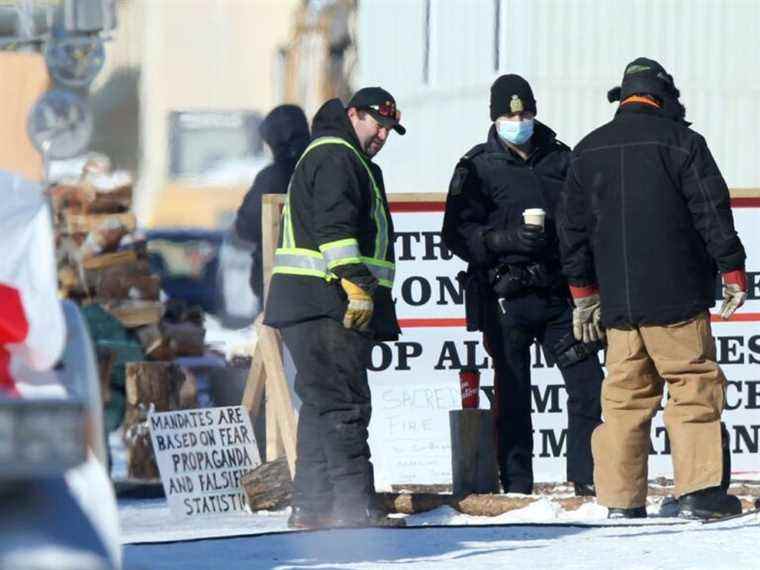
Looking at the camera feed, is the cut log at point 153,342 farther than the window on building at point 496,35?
Yes

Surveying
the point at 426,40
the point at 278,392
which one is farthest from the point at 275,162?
the point at 426,40

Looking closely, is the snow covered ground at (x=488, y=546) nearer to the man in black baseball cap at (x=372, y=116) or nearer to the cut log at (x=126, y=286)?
the man in black baseball cap at (x=372, y=116)

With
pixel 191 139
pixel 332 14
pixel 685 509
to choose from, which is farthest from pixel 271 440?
pixel 191 139

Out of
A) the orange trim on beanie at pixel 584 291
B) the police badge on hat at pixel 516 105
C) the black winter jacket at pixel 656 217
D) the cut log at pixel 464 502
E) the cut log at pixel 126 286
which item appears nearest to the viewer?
the black winter jacket at pixel 656 217

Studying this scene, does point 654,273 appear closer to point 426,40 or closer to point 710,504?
point 710,504

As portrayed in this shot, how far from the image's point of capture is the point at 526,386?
10234 mm

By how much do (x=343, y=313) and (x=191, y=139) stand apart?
170 feet

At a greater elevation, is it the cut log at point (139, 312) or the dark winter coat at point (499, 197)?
the dark winter coat at point (499, 197)

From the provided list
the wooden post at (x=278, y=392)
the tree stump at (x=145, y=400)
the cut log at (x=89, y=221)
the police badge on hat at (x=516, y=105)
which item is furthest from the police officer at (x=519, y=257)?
the cut log at (x=89, y=221)

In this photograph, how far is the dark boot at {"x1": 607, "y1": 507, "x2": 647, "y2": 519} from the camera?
30.3ft

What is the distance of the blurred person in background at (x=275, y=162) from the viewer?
40.1 feet

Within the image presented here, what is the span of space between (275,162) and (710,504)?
13.4 feet

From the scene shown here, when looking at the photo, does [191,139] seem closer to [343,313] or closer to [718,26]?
[718,26]

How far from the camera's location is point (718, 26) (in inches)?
632
